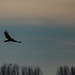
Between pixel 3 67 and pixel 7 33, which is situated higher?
pixel 3 67

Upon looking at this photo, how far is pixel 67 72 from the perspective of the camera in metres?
198

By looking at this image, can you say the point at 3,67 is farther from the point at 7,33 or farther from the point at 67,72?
the point at 7,33

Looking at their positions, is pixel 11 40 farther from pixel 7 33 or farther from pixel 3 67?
pixel 3 67

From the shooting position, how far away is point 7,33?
298ft

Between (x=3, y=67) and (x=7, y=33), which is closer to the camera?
(x=7, y=33)

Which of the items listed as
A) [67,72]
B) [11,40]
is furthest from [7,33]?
[67,72]

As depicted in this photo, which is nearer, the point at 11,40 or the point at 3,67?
the point at 11,40

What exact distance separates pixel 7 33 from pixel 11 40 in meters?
1.71

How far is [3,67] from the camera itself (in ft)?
655

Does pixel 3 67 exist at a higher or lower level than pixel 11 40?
higher

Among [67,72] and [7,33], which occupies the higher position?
[67,72]

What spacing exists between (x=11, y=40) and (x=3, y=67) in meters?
111

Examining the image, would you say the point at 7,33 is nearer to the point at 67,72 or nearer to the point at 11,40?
the point at 11,40

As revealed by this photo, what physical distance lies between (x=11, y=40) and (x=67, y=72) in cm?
10961
